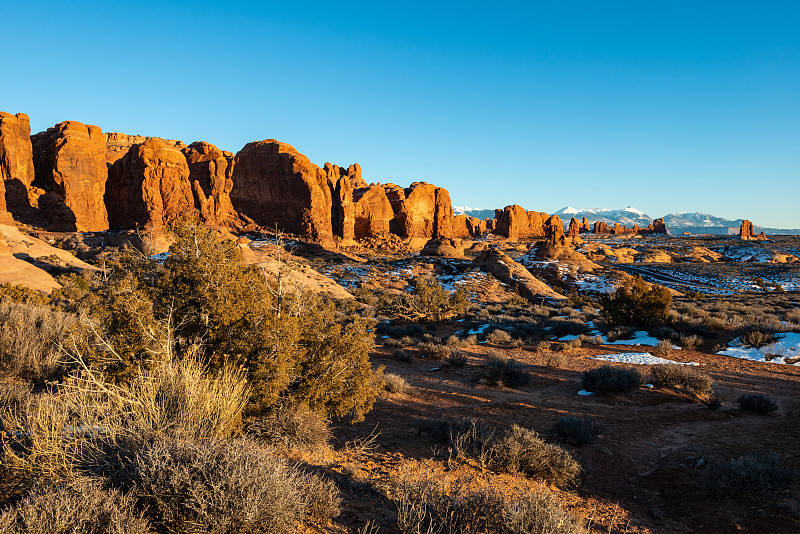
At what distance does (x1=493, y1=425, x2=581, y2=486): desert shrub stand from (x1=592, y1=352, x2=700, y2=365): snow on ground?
27.0 ft

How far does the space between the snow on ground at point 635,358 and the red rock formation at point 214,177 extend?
51.8 m

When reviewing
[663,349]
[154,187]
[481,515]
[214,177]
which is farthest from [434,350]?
[214,177]

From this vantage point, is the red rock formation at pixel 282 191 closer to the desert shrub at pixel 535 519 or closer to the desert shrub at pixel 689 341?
the desert shrub at pixel 689 341

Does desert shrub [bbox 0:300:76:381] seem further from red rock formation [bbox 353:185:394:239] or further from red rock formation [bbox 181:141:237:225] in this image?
red rock formation [bbox 353:185:394:239]

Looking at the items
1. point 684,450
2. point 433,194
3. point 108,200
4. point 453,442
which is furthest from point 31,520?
point 433,194

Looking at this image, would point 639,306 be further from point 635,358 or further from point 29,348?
point 29,348

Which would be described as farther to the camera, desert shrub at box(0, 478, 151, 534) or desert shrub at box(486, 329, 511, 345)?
desert shrub at box(486, 329, 511, 345)

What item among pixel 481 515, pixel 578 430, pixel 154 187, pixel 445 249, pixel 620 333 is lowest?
pixel 620 333

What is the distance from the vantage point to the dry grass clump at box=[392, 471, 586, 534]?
119 inches

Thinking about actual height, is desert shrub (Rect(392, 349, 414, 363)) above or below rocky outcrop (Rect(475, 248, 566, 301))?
below

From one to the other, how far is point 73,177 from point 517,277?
51588 mm

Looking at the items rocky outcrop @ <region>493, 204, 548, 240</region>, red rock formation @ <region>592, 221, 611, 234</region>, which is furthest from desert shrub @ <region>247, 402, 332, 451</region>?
red rock formation @ <region>592, 221, 611, 234</region>

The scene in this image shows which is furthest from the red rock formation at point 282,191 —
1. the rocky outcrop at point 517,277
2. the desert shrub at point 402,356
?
the desert shrub at point 402,356

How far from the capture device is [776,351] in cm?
1213
